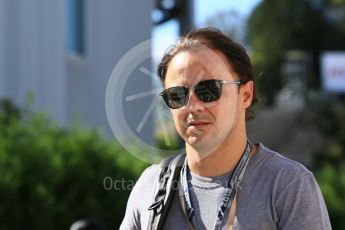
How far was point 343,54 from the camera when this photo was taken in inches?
1742

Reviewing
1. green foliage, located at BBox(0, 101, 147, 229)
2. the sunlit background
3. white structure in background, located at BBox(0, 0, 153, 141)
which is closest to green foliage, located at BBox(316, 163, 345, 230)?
the sunlit background

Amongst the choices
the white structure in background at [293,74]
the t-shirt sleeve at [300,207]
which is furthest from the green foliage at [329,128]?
the t-shirt sleeve at [300,207]

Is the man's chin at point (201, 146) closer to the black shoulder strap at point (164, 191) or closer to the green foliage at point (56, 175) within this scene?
the black shoulder strap at point (164, 191)

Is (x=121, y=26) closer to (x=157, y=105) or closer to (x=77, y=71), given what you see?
(x=77, y=71)

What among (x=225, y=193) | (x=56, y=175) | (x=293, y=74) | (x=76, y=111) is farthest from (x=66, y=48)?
(x=293, y=74)

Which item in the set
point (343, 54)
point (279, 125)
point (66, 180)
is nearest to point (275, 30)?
point (343, 54)

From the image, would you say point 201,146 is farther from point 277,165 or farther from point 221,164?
point 277,165

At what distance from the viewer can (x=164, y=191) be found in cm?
246

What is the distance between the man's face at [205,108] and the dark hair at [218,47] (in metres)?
0.02

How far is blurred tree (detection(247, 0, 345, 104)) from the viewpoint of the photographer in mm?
44594

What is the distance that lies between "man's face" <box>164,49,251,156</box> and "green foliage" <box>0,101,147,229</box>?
13.5ft

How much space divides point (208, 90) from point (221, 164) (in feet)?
0.77

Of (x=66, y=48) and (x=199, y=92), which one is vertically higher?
(x=66, y=48)

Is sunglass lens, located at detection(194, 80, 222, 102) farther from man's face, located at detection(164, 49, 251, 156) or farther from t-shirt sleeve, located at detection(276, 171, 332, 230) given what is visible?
t-shirt sleeve, located at detection(276, 171, 332, 230)
